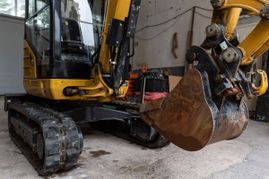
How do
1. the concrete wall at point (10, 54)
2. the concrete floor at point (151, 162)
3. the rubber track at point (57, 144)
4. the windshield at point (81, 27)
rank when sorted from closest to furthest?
the rubber track at point (57, 144)
the concrete floor at point (151, 162)
the windshield at point (81, 27)
the concrete wall at point (10, 54)

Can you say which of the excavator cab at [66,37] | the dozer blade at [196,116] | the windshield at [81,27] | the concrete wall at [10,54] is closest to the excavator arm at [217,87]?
the dozer blade at [196,116]

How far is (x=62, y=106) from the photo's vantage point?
10.7 feet

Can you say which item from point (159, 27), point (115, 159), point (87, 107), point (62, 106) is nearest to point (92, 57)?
point (87, 107)

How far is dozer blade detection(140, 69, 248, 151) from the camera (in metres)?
1.60

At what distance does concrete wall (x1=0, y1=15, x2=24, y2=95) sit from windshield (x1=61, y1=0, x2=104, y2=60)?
21.4ft

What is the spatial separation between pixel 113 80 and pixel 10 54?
23.2 ft

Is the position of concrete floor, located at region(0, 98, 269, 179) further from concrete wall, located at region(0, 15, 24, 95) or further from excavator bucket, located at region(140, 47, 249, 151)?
concrete wall, located at region(0, 15, 24, 95)

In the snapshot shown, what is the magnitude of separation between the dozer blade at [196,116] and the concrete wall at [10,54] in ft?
25.7

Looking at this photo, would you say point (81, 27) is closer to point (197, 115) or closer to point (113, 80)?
point (113, 80)

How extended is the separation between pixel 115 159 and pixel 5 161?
3.66ft

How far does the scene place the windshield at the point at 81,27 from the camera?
277 cm

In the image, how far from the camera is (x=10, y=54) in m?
8.38

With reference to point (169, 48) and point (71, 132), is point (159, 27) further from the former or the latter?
point (71, 132)

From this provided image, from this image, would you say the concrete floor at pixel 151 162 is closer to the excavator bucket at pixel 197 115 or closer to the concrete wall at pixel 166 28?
the excavator bucket at pixel 197 115
